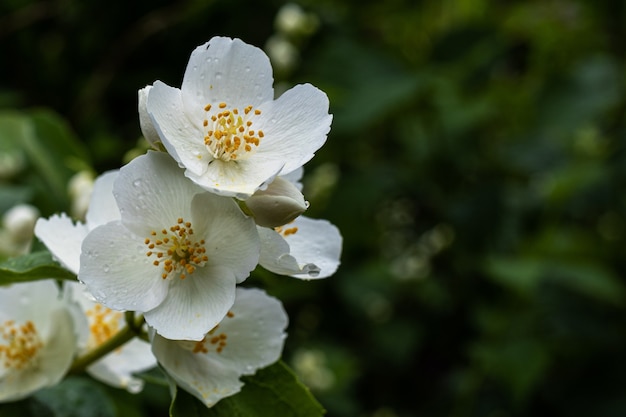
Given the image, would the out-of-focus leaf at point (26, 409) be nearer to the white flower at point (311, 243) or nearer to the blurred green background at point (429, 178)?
the white flower at point (311, 243)

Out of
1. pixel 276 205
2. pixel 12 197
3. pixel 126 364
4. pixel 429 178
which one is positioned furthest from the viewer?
pixel 429 178

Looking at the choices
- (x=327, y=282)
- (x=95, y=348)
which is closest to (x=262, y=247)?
(x=95, y=348)

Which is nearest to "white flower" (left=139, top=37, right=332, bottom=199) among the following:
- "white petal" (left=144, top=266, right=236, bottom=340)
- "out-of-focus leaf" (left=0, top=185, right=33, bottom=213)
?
"white petal" (left=144, top=266, right=236, bottom=340)

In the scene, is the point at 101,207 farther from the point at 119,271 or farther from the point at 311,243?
the point at 311,243

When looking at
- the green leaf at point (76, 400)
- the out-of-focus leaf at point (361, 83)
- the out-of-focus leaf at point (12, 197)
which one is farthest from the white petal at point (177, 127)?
the out-of-focus leaf at point (361, 83)

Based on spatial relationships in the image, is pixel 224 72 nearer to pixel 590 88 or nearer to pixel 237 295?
pixel 237 295

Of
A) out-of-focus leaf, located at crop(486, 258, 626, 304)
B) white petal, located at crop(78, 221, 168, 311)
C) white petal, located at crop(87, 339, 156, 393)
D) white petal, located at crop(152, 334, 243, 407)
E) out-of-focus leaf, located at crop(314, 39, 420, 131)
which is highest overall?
white petal, located at crop(78, 221, 168, 311)

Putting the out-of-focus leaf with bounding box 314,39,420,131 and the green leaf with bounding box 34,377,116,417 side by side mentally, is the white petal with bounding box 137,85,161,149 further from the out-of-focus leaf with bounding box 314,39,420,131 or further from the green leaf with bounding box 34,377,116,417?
the out-of-focus leaf with bounding box 314,39,420,131

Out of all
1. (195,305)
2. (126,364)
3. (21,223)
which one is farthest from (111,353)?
(21,223)
